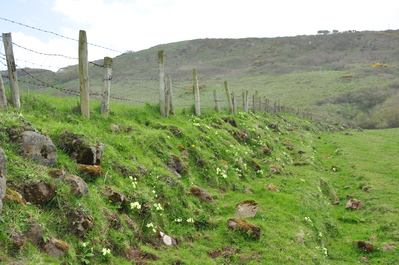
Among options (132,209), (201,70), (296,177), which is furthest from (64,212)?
(201,70)

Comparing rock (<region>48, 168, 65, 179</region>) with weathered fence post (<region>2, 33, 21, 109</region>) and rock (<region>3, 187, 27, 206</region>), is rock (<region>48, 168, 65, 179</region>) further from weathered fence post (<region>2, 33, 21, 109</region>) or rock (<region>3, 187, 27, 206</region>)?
weathered fence post (<region>2, 33, 21, 109</region>)

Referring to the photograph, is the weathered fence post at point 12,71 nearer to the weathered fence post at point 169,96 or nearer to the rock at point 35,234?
the rock at point 35,234

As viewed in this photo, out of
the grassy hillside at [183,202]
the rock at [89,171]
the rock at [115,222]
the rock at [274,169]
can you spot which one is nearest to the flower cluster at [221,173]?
the grassy hillside at [183,202]

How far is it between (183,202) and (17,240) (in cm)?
498

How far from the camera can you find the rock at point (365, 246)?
941cm

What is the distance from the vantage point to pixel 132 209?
24.4ft

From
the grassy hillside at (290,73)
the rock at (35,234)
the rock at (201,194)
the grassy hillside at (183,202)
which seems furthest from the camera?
the grassy hillside at (290,73)

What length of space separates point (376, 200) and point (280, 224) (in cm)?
627

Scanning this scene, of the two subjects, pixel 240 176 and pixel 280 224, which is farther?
pixel 240 176

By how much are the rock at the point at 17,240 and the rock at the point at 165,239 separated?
3.20 m

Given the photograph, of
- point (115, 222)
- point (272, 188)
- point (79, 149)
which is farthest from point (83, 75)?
point (272, 188)

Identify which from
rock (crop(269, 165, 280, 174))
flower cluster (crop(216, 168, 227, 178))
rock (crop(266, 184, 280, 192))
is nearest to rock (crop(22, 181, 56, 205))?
flower cluster (crop(216, 168, 227, 178))

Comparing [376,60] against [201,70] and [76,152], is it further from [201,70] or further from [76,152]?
[76,152]

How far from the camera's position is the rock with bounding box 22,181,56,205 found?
5.68 m
